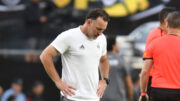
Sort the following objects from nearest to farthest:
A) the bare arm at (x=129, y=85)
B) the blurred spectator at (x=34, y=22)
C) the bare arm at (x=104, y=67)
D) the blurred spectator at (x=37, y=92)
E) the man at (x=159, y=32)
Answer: the bare arm at (x=104, y=67)
the man at (x=159, y=32)
the bare arm at (x=129, y=85)
the blurred spectator at (x=37, y=92)
the blurred spectator at (x=34, y=22)

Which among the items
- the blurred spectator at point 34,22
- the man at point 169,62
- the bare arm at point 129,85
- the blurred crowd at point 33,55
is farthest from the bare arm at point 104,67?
the blurred spectator at point 34,22

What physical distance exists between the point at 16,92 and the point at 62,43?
7.12 m

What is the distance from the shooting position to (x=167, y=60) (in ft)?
20.5

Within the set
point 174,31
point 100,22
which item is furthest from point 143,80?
point 100,22

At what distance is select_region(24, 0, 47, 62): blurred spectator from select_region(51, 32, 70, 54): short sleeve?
7.36m

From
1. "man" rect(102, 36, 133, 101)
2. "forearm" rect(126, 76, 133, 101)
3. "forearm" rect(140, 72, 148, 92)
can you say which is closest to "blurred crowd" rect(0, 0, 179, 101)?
"forearm" rect(126, 76, 133, 101)

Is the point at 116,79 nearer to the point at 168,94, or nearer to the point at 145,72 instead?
the point at 145,72

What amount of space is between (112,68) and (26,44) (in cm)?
545

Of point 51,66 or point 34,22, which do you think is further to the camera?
point 34,22

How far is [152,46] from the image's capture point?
6.35 m

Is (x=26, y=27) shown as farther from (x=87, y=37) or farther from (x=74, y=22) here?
(x=87, y=37)

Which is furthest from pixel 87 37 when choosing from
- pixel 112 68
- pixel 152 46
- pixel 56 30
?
pixel 56 30

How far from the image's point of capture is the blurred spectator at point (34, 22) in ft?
44.4

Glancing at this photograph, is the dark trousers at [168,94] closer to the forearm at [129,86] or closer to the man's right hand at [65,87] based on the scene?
the man's right hand at [65,87]
